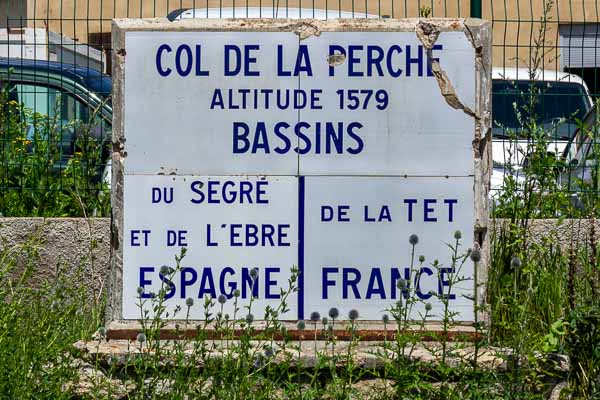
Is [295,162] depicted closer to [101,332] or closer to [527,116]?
[101,332]

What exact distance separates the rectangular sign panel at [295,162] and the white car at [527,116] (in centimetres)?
153

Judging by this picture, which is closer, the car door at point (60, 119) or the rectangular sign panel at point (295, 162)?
the rectangular sign panel at point (295, 162)

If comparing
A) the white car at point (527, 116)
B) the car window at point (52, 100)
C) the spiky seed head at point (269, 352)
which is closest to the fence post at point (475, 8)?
the white car at point (527, 116)

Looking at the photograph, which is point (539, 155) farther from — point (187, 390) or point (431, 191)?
point (187, 390)

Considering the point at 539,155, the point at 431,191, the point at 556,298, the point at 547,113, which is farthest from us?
the point at 547,113

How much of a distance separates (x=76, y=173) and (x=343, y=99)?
2385mm

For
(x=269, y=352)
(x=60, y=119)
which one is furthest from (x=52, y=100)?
(x=269, y=352)

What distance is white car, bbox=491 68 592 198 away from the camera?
685cm

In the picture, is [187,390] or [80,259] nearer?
[187,390]

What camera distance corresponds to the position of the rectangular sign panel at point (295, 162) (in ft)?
17.1

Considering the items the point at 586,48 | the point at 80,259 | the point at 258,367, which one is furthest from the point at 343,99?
the point at 586,48

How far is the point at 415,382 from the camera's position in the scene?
4.54 metres

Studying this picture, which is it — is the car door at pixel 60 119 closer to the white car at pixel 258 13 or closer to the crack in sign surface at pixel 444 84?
the white car at pixel 258 13

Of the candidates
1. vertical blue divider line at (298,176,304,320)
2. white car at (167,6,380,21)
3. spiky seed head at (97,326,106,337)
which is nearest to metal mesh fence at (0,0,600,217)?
white car at (167,6,380,21)
